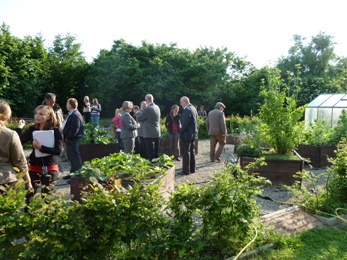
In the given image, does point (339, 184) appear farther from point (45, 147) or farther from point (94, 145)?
point (94, 145)

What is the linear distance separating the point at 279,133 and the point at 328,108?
10982 millimetres

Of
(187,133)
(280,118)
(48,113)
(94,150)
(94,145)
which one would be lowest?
(94,150)

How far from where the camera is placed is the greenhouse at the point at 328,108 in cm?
1727

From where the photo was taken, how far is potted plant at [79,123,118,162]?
9922mm

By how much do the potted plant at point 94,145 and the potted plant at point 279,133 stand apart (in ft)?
13.1

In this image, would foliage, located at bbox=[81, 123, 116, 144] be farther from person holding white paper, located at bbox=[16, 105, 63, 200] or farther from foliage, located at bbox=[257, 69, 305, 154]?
person holding white paper, located at bbox=[16, 105, 63, 200]

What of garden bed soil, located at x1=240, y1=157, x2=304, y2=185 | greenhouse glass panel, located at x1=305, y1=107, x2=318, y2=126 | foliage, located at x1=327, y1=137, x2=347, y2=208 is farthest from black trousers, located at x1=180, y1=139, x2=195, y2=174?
greenhouse glass panel, located at x1=305, y1=107, x2=318, y2=126

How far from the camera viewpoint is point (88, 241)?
287 centimetres

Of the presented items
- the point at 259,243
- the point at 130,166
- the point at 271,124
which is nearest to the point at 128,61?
the point at 271,124

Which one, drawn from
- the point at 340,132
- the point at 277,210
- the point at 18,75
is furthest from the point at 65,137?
the point at 18,75

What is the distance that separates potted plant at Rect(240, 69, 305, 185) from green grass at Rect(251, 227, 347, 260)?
2.91m

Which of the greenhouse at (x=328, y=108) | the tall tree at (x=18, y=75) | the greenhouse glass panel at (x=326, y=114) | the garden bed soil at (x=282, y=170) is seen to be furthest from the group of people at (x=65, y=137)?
the tall tree at (x=18, y=75)

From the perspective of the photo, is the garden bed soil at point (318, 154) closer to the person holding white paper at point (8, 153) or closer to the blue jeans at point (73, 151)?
the blue jeans at point (73, 151)

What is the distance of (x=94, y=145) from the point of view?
32.9 ft
